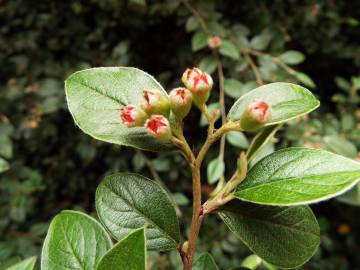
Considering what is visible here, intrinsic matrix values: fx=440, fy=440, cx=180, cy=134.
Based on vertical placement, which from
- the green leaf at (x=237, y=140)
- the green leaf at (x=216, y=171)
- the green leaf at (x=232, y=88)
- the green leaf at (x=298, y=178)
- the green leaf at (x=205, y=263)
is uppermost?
the green leaf at (x=298, y=178)

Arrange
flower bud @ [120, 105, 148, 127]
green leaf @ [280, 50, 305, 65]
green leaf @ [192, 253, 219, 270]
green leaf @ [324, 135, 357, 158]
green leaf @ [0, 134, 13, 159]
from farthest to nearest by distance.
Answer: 1. green leaf @ [280, 50, 305, 65]
2. green leaf @ [0, 134, 13, 159]
3. green leaf @ [324, 135, 357, 158]
4. green leaf @ [192, 253, 219, 270]
5. flower bud @ [120, 105, 148, 127]

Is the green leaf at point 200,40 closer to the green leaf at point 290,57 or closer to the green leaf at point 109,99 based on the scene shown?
the green leaf at point 290,57

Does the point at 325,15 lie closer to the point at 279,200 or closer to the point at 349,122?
the point at 349,122

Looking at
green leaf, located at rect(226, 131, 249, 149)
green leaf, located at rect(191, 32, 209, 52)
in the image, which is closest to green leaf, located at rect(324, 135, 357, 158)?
green leaf, located at rect(226, 131, 249, 149)

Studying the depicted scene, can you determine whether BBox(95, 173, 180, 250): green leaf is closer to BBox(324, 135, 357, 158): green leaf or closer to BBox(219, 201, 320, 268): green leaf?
BBox(219, 201, 320, 268): green leaf

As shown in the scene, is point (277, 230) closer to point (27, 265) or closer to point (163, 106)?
point (163, 106)

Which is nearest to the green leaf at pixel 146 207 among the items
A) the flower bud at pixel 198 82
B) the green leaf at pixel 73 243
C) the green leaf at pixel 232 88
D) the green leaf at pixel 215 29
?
the green leaf at pixel 73 243
